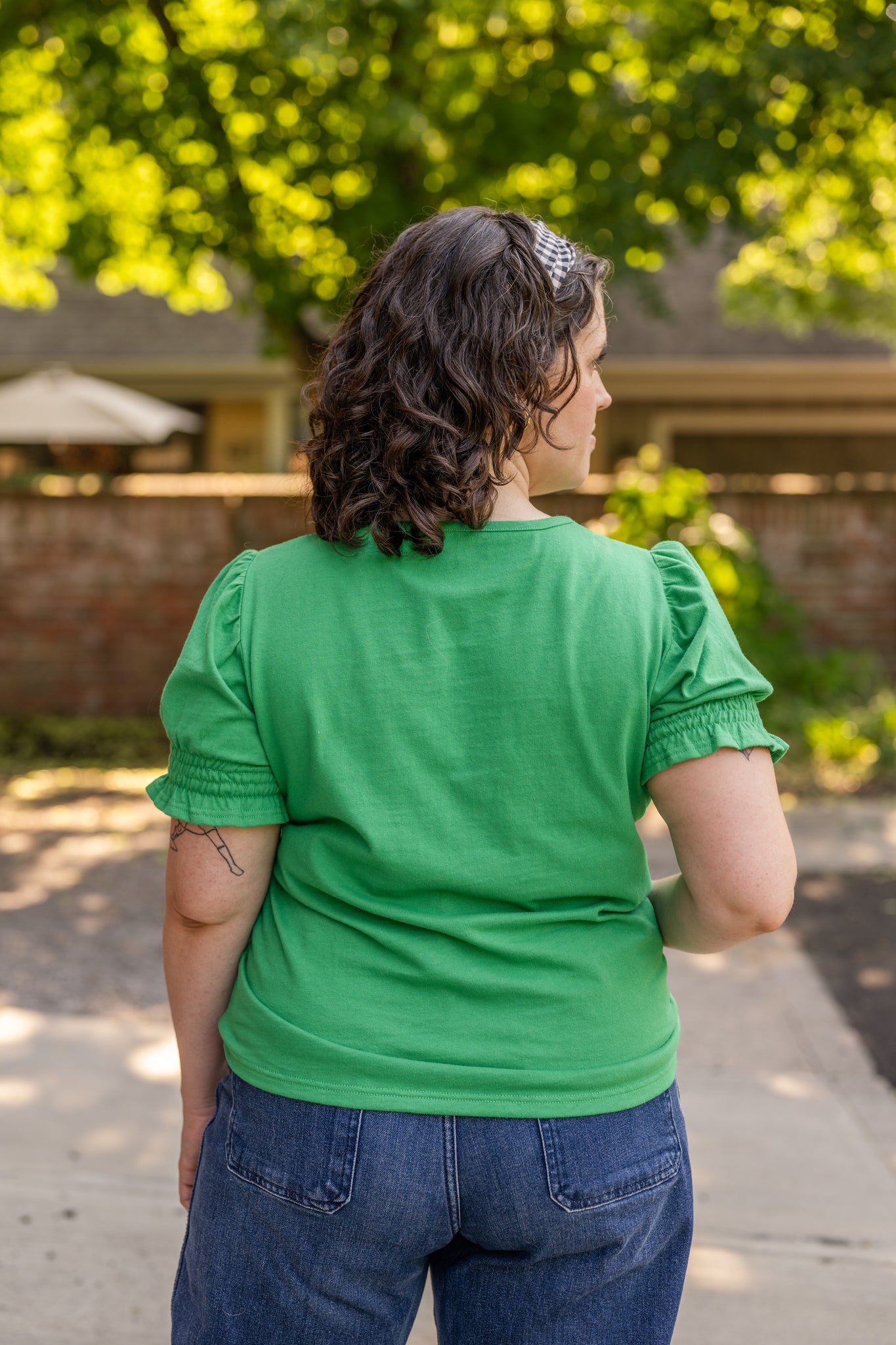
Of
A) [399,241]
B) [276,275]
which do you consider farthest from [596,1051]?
[276,275]

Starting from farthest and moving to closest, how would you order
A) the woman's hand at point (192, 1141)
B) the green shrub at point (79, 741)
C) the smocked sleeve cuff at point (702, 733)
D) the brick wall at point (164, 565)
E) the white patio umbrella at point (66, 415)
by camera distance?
the white patio umbrella at point (66, 415)
the brick wall at point (164, 565)
the green shrub at point (79, 741)
the woman's hand at point (192, 1141)
the smocked sleeve cuff at point (702, 733)

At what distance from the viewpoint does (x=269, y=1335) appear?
1231 mm

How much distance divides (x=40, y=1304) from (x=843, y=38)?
7.29 metres

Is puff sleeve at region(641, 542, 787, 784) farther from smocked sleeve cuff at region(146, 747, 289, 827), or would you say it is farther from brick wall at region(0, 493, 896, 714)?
brick wall at region(0, 493, 896, 714)

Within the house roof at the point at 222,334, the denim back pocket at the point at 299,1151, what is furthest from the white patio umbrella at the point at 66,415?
the denim back pocket at the point at 299,1151

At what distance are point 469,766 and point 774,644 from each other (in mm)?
6703

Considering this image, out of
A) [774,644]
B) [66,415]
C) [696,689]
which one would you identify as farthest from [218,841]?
[66,415]

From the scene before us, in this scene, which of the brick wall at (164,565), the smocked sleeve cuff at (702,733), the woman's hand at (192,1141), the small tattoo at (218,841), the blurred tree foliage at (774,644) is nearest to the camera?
the smocked sleeve cuff at (702,733)

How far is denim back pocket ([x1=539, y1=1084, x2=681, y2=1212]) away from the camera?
1179 mm

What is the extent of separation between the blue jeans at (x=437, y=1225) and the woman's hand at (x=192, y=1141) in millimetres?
133

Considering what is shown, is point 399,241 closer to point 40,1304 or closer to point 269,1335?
point 269,1335

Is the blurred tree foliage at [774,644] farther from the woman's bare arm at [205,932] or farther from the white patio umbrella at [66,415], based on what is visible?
the woman's bare arm at [205,932]

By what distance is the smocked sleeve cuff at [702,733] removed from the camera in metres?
1.16

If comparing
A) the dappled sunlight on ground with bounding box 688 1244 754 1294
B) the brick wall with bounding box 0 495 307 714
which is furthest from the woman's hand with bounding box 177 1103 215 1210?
the brick wall with bounding box 0 495 307 714
